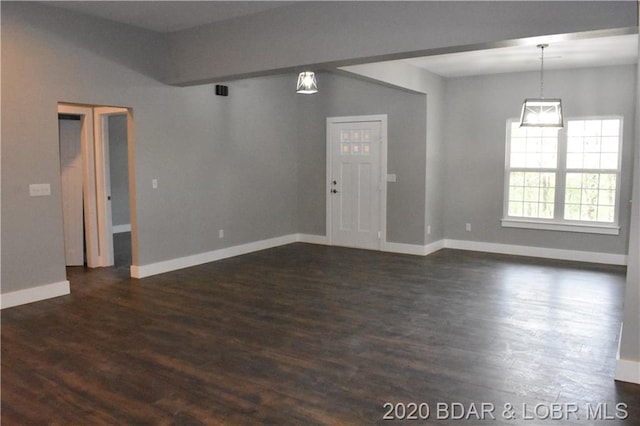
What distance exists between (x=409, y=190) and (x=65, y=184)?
183 inches

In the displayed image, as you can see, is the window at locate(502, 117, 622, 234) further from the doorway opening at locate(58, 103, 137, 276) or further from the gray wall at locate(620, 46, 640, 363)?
the doorway opening at locate(58, 103, 137, 276)

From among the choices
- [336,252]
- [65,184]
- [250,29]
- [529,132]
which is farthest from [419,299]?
[65,184]

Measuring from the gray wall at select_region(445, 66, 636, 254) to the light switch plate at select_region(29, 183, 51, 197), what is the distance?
17.8 ft

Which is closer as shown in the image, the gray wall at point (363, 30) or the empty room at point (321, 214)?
the empty room at point (321, 214)

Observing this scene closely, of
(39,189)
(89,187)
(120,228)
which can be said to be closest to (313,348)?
(39,189)

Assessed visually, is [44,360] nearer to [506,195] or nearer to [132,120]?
[132,120]

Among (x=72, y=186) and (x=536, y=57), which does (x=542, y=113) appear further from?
(x=72, y=186)

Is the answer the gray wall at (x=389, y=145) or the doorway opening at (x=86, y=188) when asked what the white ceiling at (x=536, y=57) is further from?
the doorway opening at (x=86, y=188)

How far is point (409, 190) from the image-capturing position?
23.9 feet

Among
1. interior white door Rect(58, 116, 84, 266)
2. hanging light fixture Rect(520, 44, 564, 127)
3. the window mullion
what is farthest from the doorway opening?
the window mullion

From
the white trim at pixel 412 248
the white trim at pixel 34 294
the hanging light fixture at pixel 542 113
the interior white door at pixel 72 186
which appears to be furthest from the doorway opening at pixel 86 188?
the hanging light fixture at pixel 542 113

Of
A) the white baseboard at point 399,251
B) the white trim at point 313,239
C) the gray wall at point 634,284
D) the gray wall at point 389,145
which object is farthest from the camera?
the white trim at point 313,239

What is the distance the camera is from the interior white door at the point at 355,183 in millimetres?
7543

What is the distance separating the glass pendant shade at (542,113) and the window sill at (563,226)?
160 cm
